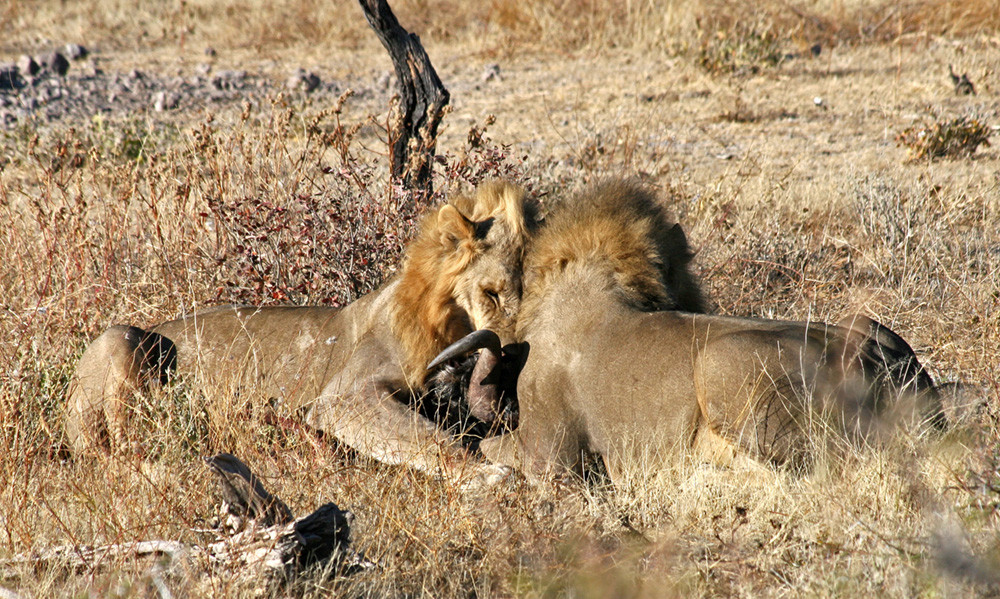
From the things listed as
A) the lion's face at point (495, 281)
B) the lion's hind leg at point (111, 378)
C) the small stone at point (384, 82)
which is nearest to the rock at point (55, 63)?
the small stone at point (384, 82)

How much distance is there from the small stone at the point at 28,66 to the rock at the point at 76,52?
108 cm

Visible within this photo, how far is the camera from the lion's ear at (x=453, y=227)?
4867mm

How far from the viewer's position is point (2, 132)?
1150cm

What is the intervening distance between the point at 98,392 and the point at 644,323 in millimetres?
2884

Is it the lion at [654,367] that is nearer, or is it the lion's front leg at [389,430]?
the lion at [654,367]

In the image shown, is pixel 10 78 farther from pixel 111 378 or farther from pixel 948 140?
pixel 948 140

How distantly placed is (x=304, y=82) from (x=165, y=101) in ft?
6.34

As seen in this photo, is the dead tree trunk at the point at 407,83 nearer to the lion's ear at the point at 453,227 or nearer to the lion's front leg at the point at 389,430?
the lion's ear at the point at 453,227

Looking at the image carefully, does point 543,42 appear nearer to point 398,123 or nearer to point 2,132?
Result: point 2,132

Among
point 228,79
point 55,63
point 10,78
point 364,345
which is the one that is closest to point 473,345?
point 364,345

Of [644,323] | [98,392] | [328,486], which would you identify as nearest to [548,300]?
[644,323]

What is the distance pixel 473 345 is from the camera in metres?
4.63

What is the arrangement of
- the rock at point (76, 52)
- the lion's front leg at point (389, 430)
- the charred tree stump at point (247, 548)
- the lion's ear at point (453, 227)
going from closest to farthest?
the charred tree stump at point (247, 548) < the lion's front leg at point (389, 430) < the lion's ear at point (453, 227) < the rock at point (76, 52)

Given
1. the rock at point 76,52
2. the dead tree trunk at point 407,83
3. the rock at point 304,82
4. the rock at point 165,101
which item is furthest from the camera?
the rock at point 76,52
